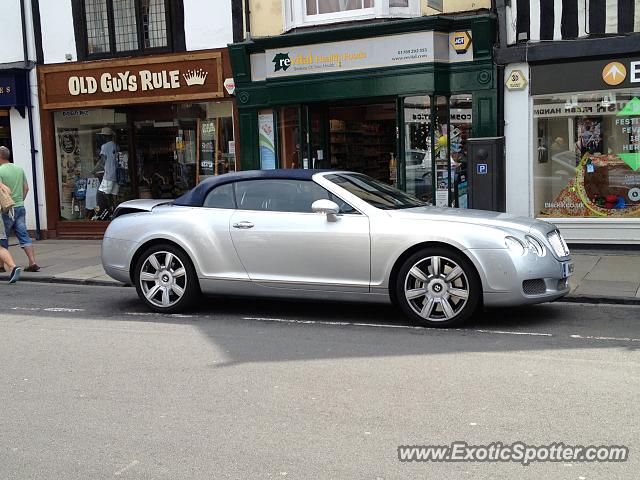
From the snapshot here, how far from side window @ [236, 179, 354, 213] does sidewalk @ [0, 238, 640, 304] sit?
10.5ft

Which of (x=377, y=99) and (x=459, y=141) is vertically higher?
(x=377, y=99)

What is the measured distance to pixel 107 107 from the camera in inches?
632

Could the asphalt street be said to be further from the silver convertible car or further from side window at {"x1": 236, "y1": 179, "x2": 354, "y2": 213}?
side window at {"x1": 236, "y1": 179, "x2": 354, "y2": 213}

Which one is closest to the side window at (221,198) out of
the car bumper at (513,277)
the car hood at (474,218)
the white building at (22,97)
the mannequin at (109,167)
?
the car hood at (474,218)

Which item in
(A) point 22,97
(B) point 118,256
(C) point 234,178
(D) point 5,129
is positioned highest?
(A) point 22,97

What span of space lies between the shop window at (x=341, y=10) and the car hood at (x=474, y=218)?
248 inches

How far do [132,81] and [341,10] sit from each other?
458cm

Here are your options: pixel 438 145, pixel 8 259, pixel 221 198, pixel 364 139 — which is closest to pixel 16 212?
pixel 8 259

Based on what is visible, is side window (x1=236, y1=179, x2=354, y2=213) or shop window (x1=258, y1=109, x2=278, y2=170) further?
shop window (x1=258, y1=109, x2=278, y2=170)

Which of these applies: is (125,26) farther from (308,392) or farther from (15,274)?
(308,392)

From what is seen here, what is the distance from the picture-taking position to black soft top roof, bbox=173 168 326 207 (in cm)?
818

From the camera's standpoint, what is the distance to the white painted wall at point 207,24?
575 inches

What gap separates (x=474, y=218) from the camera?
7395 mm

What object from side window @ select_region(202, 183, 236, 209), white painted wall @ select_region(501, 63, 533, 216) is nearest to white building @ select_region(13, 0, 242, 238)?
white painted wall @ select_region(501, 63, 533, 216)
